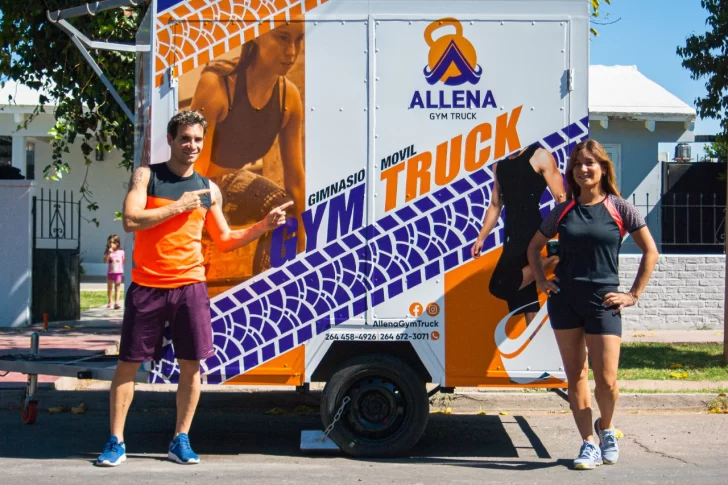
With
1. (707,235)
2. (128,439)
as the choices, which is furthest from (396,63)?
(707,235)

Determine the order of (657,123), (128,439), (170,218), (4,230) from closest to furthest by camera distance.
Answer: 1. (170,218)
2. (128,439)
3. (4,230)
4. (657,123)

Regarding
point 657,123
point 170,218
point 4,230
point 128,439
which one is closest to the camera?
point 170,218

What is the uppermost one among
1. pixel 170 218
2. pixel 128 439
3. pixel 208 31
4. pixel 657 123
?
pixel 657 123

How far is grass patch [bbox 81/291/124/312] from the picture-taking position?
1652 centimetres

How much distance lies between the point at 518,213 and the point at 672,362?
5.06m

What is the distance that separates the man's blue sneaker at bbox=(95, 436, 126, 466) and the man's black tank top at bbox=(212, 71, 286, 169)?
6.41 feet

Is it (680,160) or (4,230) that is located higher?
(680,160)

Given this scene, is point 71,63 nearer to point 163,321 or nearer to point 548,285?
point 163,321

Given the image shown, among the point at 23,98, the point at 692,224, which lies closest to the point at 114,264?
the point at 23,98

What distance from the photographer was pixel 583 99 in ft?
18.6

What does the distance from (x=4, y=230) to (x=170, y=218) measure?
8.61 metres

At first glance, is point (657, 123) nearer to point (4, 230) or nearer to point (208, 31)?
point (4, 230)

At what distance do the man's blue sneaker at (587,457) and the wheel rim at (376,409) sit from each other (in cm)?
112

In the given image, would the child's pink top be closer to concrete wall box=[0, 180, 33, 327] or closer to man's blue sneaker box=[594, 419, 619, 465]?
concrete wall box=[0, 180, 33, 327]
